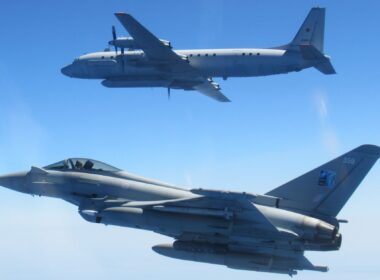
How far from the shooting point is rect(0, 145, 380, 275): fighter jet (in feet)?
63.7

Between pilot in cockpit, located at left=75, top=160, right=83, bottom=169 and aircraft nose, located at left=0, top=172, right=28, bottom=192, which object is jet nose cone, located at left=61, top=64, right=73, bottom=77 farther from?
pilot in cockpit, located at left=75, top=160, right=83, bottom=169

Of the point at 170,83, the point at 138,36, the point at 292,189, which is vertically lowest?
the point at 292,189

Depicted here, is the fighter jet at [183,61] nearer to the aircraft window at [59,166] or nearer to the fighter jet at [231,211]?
the aircraft window at [59,166]

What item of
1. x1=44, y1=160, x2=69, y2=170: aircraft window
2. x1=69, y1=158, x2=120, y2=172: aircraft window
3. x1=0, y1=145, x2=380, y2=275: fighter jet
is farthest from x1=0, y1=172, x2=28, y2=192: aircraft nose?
x1=69, y1=158, x2=120, y2=172: aircraft window

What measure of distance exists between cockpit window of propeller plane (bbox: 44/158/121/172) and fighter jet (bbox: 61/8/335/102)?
42.7 ft

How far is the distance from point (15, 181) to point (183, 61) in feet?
54.2

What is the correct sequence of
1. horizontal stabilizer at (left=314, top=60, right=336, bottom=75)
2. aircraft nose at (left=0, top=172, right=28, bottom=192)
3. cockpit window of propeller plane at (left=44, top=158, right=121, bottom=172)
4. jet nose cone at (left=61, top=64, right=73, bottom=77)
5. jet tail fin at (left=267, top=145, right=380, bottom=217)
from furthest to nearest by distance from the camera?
jet nose cone at (left=61, top=64, right=73, bottom=77) < horizontal stabilizer at (left=314, top=60, right=336, bottom=75) < aircraft nose at (left=0, top=172, right=28, bottom=192) < cockpit window of propeller plane at (left=44, top=158, right=121, bottom=172) < jet tail fin at (left=267, top=145, right=380, bottom=217)

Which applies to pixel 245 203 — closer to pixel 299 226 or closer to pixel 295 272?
pixel 299 226

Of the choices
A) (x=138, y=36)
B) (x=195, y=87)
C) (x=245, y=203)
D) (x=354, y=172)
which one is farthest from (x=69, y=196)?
(x=195, y=87)

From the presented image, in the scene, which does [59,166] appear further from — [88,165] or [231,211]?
[231,211]

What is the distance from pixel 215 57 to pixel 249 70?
287 cm

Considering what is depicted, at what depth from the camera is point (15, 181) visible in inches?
→ 942

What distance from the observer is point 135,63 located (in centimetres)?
3684

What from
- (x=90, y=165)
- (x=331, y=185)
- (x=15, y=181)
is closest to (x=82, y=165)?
(x=90, y=165)
